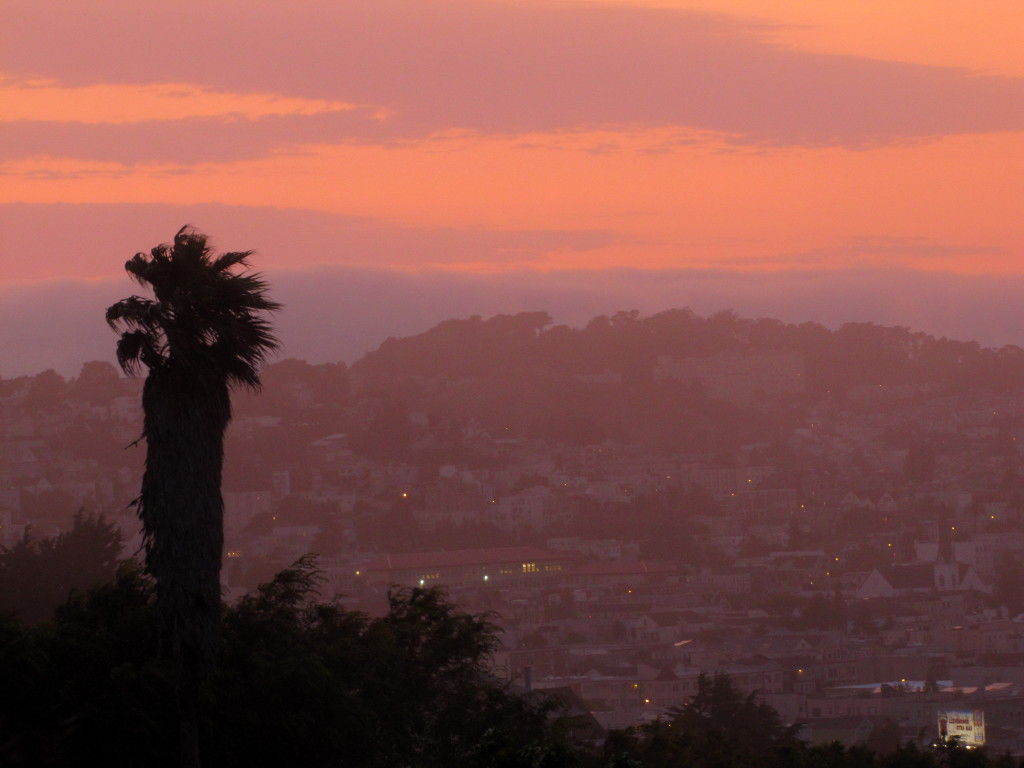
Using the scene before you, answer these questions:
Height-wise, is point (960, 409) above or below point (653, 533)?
above

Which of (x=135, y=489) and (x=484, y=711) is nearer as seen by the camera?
(x=484, y=711)

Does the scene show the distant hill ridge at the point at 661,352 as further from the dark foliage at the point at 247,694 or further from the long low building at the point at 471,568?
the dark foliage at the point at 247,694

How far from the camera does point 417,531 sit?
314ft

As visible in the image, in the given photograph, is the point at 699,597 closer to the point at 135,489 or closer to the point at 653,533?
the point at 653,533

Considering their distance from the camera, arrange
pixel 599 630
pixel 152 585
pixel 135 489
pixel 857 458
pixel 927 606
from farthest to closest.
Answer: pixel 857 458
pixel 135 489
pixel 927 606
pixel 599 630
pixel 152 585

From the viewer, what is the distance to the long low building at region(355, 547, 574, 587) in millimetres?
81812

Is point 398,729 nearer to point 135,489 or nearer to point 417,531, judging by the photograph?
point 417,531

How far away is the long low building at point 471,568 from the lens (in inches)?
3221

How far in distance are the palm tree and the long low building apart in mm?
69384

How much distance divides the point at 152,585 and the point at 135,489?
3633 inches

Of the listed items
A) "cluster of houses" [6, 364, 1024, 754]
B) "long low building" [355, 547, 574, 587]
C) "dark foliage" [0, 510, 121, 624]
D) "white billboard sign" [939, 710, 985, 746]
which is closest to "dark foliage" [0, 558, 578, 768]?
"dark foliage" [0, 510, 121, 624]

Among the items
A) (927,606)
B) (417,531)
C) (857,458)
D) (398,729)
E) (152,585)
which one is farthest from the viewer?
(857,458)

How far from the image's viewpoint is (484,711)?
14.1m

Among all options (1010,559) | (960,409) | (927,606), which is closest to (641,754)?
(927,606)
